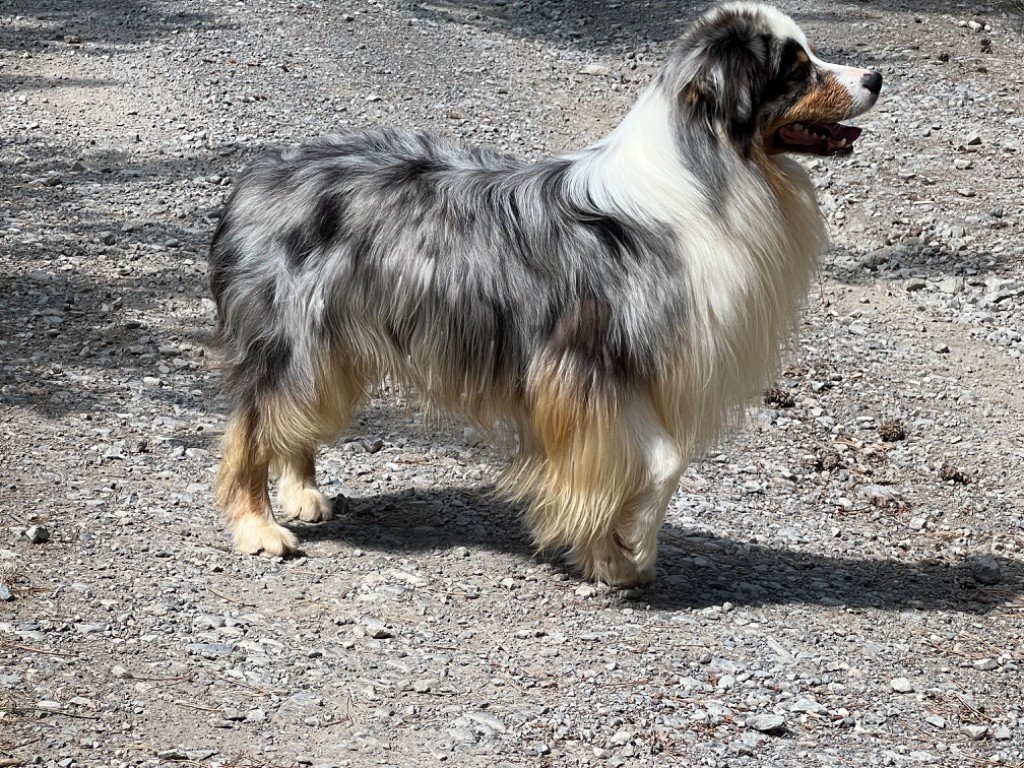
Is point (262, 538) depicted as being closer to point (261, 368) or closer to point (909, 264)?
point (261, 368)

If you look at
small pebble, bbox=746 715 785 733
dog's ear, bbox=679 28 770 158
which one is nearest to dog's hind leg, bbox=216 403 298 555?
small pebble, bbox=746 715 785 733

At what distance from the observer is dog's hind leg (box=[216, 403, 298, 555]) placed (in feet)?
16.3

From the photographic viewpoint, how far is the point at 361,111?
10258mm

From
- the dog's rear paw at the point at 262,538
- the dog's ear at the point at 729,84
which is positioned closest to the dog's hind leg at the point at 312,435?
the dog's rear paw at the point at 262,538

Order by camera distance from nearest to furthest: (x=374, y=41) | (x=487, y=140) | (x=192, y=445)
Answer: (x=192, y=445) < (x=487, y=140) < (x=374, y=41)

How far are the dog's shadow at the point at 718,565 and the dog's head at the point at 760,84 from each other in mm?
1738

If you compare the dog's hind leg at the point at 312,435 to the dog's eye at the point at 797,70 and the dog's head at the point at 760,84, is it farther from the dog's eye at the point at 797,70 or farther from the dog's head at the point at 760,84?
the dog's eye at the point at 797,70

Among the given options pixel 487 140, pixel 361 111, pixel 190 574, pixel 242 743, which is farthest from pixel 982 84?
pixel 242 743

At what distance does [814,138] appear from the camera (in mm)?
4574

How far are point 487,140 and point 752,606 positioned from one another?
5.66m

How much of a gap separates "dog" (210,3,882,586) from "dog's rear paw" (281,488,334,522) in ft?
0.99

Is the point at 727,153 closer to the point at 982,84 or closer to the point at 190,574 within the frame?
the point at 190,574

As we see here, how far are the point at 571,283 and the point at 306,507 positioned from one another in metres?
Result: 1.56

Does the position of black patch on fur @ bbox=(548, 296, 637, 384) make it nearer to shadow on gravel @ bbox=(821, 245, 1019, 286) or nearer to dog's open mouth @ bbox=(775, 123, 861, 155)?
dog's open mouth @ bbox=(775, 123, 861, 155)
